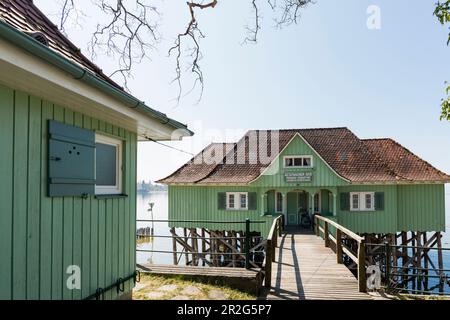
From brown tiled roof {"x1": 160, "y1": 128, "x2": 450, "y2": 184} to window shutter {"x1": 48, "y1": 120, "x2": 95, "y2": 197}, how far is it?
14.6 metres

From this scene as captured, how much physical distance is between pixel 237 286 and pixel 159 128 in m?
3.66

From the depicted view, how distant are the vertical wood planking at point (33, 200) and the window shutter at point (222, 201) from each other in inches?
615

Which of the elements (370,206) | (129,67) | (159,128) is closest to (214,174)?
(370,206)

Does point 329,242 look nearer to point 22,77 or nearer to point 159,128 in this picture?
point 159,128

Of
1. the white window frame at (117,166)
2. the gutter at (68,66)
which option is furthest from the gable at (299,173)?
the gutter at (68,66)

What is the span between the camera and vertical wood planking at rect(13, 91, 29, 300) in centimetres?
292

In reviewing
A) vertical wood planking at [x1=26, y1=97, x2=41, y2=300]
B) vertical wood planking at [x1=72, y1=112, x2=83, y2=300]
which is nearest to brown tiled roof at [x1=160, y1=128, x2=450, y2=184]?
vertical wood planking at [x1=72, y1=112, x2=83, y2=300]

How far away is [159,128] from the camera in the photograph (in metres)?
5.13

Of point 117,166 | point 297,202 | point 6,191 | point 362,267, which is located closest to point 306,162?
point 297,202

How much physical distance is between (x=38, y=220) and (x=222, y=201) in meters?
15.7

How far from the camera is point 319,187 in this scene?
1773 cm

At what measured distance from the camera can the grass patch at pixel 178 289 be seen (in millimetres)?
5766

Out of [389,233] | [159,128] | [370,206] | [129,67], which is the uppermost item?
[129,67]
